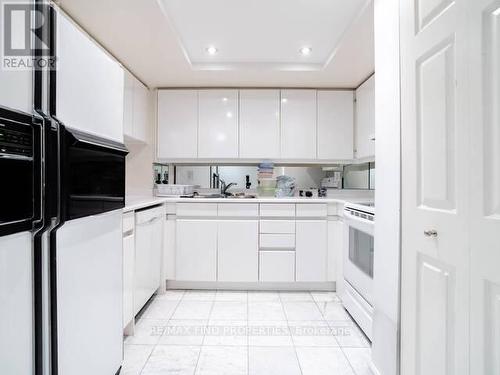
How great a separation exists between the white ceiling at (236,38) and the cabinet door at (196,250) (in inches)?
59.5

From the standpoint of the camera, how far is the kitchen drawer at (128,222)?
5.62 ft

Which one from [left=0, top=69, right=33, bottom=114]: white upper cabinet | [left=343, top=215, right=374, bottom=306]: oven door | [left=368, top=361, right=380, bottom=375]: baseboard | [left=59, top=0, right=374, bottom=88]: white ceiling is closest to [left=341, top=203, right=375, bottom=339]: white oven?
[left=343, top=215, right=374, bottom=306]: oven door

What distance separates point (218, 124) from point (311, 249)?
168cm

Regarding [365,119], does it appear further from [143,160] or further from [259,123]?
[143,160]

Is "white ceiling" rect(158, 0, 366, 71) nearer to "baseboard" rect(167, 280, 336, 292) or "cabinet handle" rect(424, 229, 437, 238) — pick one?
"cabinet handle" rect(424, 229, 437, 238)

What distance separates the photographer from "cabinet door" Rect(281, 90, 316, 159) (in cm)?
301

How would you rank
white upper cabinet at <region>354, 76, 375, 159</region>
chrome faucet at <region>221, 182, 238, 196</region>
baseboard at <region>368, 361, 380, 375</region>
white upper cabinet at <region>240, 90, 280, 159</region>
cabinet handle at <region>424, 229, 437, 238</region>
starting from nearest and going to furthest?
1. cabinet handle at <region>424, 229, 437, 238</region>
2. baseboard at <region>368, 361, 380, 375</region>
3. white upper cabinet at <region>354, 76, 375, 159</region>
4. white upper cabinet at <region>240, 90, 280, 159</region>
5. chrome faucet at <region>221, 182, 238, 196</region>

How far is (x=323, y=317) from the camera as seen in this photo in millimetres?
2146

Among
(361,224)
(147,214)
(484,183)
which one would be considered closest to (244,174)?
(147,214)

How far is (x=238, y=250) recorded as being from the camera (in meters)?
2.64

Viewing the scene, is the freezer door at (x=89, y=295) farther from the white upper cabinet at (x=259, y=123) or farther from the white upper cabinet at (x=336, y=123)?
the white upper cabinet at (x=336, y=123)

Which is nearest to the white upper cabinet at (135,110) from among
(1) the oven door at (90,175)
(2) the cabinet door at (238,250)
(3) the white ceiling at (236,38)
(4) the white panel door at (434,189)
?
(3) the white ceiling at (236,38)

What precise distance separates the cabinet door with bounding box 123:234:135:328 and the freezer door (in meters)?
0.38

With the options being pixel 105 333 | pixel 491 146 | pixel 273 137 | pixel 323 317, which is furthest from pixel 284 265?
pixel 491 146
